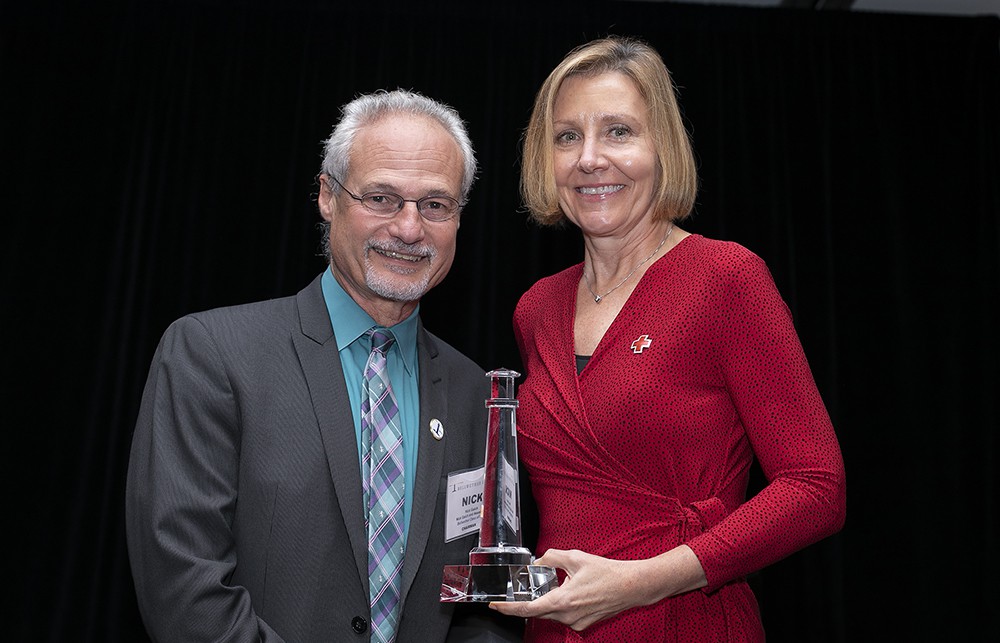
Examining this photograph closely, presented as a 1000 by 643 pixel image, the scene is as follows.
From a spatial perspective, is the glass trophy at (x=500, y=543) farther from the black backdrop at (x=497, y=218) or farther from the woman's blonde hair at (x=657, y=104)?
the black backdrop at (x=497, y=218)

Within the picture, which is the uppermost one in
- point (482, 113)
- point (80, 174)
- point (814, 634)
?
point (482, 113)

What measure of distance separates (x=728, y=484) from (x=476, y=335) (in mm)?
2645

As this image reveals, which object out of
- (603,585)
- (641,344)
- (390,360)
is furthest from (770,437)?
(390,360)

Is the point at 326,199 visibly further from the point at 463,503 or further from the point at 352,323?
the point at 463,503

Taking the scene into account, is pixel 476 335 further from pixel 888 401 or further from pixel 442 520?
pixel 442 520

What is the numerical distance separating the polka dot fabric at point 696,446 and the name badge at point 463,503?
15 cm

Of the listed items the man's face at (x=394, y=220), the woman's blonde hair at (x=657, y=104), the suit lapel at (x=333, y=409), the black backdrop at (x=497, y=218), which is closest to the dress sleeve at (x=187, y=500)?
the suit lapel at (x=333, y=409)

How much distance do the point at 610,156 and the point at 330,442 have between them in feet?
2.84

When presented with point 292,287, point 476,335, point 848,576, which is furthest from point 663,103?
point 848,576

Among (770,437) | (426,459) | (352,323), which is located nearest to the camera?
(770,437)

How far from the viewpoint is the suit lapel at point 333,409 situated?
6.00 ft

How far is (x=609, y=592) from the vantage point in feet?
5.19

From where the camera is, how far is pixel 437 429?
2.04m

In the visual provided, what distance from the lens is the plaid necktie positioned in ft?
6.13
